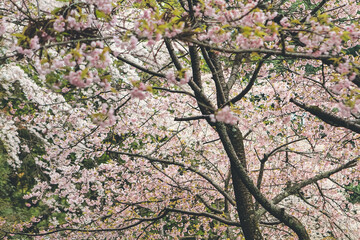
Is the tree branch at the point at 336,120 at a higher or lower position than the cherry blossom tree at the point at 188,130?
lower

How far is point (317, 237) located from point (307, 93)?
6.64 m

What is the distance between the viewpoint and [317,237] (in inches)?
388

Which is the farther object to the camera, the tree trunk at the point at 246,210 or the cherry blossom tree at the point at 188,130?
the tree trunk at the point at 246,210

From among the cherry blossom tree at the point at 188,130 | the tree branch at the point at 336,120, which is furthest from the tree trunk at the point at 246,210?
the tree branch at the point at 336,120

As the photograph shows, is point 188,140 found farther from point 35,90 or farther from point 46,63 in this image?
point 46,63

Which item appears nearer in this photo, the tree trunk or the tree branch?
the tree branch

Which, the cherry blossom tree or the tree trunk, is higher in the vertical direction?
the cherry blossom tree

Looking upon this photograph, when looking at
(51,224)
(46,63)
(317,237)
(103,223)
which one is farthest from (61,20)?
(317,237)

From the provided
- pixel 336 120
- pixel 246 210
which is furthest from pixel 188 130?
pixel 336 120

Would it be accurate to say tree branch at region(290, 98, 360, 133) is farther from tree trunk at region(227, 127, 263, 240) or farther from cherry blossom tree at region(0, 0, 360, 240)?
tree trunk at region(227, 127, 263, 240)

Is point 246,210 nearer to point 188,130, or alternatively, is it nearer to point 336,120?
point 336,120

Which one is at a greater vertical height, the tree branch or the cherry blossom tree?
the cherry blossom tree

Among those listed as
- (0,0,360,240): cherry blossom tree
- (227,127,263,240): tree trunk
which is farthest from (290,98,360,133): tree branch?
(227,127,263,240): tree trunk

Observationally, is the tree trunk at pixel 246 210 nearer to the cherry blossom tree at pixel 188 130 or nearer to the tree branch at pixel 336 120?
the cherry blossom tree at pixel 188 130
